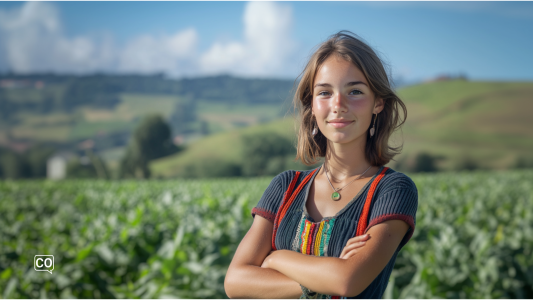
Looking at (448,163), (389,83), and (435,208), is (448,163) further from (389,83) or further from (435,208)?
(389,83)

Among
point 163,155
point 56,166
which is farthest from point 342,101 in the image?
point 56,166

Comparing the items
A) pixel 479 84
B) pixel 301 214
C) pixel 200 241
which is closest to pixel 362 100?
pixel 301 214

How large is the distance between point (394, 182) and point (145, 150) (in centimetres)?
6636

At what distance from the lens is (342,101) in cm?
118

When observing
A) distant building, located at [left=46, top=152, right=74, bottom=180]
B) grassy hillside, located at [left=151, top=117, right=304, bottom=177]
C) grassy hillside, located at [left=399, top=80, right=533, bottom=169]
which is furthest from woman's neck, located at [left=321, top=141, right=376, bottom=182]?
distant building, located at [left=46, top=152, right=74, bottom=180]

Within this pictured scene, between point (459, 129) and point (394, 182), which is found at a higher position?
point (394, 182)

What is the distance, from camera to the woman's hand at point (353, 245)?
1142 millimetres

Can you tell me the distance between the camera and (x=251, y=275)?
1.27 meters

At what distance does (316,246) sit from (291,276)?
0.11 m

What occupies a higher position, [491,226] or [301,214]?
[301,214]

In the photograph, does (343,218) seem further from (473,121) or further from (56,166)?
(56,166)

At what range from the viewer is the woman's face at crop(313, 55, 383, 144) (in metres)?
1.19

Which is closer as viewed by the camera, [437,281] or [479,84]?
[437,281]

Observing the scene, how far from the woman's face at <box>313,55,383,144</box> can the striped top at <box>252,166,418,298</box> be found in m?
0.18
